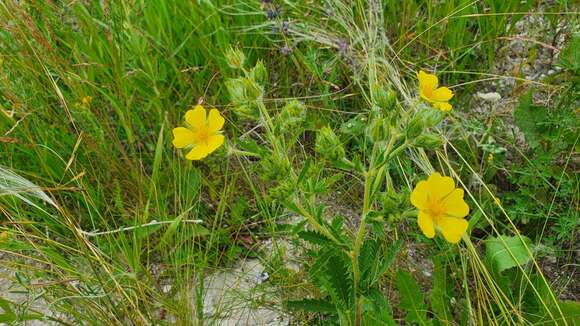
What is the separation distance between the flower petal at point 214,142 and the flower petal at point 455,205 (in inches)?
21.4

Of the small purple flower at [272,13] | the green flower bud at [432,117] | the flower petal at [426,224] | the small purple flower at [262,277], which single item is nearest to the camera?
the flower petal at [426,224]

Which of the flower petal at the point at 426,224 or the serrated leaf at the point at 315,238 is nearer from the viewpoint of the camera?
the flower petal at the point at 426,224

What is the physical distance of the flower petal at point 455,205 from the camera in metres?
1.26

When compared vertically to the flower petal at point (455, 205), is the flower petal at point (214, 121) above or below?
above

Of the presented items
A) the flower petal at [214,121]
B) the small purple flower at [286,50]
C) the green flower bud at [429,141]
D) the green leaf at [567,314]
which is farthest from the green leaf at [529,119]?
the flower petal at [214,121]

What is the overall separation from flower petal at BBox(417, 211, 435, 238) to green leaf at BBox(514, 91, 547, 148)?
34.7 inches

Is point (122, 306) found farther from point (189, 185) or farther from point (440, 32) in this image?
point (440, 32)

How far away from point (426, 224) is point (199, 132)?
0.61 metres

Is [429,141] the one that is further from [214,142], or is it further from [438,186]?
[214,142]

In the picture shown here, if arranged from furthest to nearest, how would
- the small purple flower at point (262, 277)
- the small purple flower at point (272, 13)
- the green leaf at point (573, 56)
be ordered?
1. the small purple flower at point (272, 13)
2. the green leaf at point (573, 56)
3. the small purple flower at point (262, 277)

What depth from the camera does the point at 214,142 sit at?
142 cm

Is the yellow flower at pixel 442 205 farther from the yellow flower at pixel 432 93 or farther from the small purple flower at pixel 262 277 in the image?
the small purple flower at pixel 262 277

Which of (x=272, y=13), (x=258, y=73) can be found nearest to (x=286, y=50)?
(x=272, y=13)

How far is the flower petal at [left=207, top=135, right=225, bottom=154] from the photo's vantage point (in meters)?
1.39
